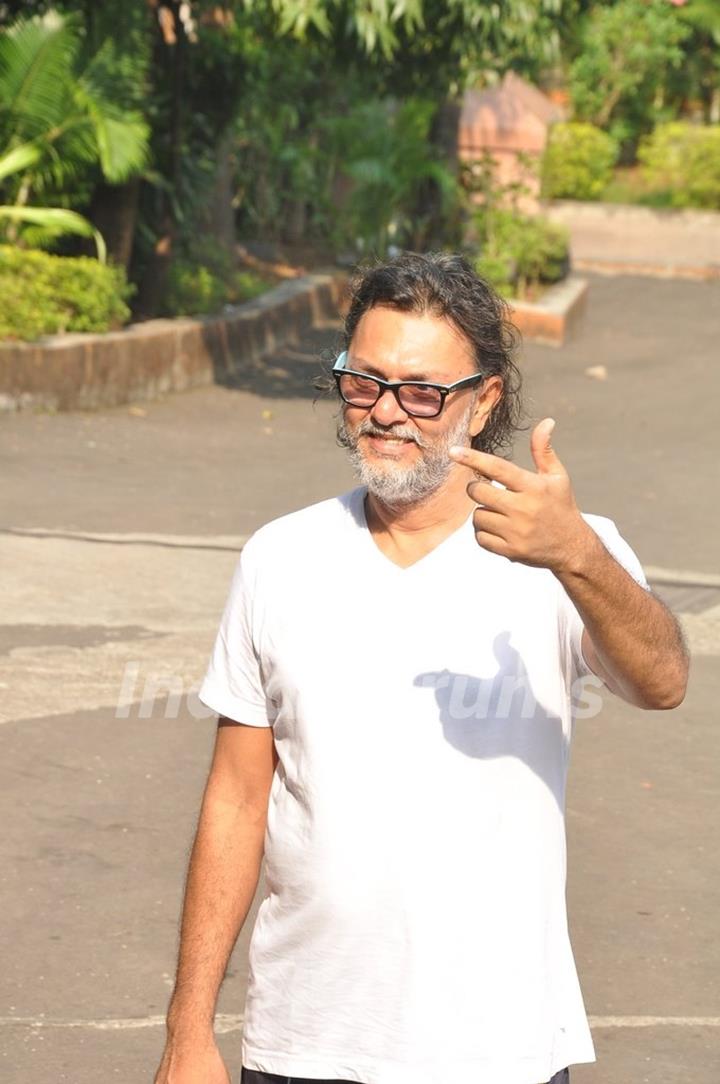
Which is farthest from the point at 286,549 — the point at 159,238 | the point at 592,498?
the point at 159,238

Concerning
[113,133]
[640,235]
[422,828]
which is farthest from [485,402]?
[640,235]

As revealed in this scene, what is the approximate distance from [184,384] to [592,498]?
4.98m

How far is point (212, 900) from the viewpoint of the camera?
10.4ft

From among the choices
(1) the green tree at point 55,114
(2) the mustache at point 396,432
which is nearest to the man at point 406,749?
(2) the mustache at point 396,432

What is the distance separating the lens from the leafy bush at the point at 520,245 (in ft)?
78.3

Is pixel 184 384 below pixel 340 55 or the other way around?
below

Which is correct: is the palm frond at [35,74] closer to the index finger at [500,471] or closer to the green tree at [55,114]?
the green tree at [55,114]

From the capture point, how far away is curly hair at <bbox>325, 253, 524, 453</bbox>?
318 centimetres

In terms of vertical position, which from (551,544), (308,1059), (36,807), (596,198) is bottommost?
(596,198)

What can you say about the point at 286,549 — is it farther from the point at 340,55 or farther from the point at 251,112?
the point at 251,112

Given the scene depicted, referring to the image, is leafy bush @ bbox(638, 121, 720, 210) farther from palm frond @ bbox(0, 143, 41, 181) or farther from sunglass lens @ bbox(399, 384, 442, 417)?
sunglass lens @ bbox(399, 384, 442, 417)

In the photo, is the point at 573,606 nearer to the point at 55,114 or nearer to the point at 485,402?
the point at 485,402

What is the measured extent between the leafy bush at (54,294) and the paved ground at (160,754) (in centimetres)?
85

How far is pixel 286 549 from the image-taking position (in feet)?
10.4
